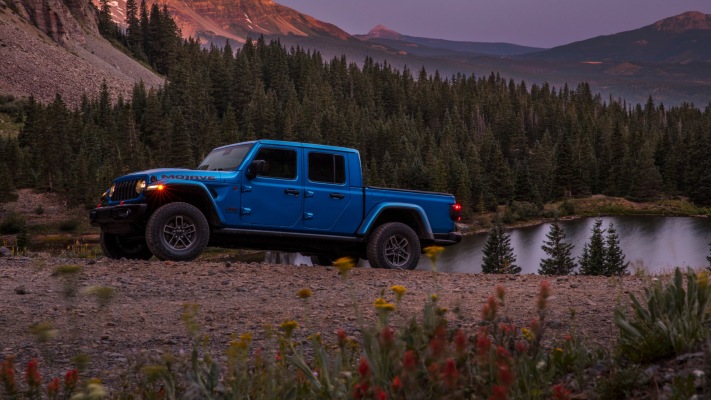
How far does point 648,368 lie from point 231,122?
4886 inches

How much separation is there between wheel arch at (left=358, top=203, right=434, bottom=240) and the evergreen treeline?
82084 mm

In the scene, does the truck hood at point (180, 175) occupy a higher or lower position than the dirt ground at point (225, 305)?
higher

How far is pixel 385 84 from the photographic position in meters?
194

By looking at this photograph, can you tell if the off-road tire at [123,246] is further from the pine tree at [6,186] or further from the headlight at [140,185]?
the pine tree at [6,186]

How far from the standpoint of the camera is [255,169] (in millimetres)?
12266

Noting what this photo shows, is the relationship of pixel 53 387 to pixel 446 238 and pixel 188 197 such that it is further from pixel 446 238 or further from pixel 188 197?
pixel 446 238

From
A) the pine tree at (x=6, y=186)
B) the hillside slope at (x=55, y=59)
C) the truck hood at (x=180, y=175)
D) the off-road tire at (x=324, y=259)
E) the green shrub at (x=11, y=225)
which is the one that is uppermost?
the hillside slope at (x=55, y=59)

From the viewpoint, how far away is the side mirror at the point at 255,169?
12070 mm

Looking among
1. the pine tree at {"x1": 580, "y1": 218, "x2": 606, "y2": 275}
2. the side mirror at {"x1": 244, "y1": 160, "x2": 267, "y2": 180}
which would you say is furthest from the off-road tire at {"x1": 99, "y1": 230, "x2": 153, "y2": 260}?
the pine tree at {"x1": 580, "y1": 218, "x2": 606, "y2": 275}

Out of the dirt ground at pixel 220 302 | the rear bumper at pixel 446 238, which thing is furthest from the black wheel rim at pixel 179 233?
the rear bumper at pixel 446 238

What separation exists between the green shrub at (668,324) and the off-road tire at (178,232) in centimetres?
885

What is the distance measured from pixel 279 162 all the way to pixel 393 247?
3.00m

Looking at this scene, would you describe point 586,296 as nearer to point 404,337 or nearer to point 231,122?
point 404,337

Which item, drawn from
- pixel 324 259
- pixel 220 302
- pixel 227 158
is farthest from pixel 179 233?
pixel 324 259
